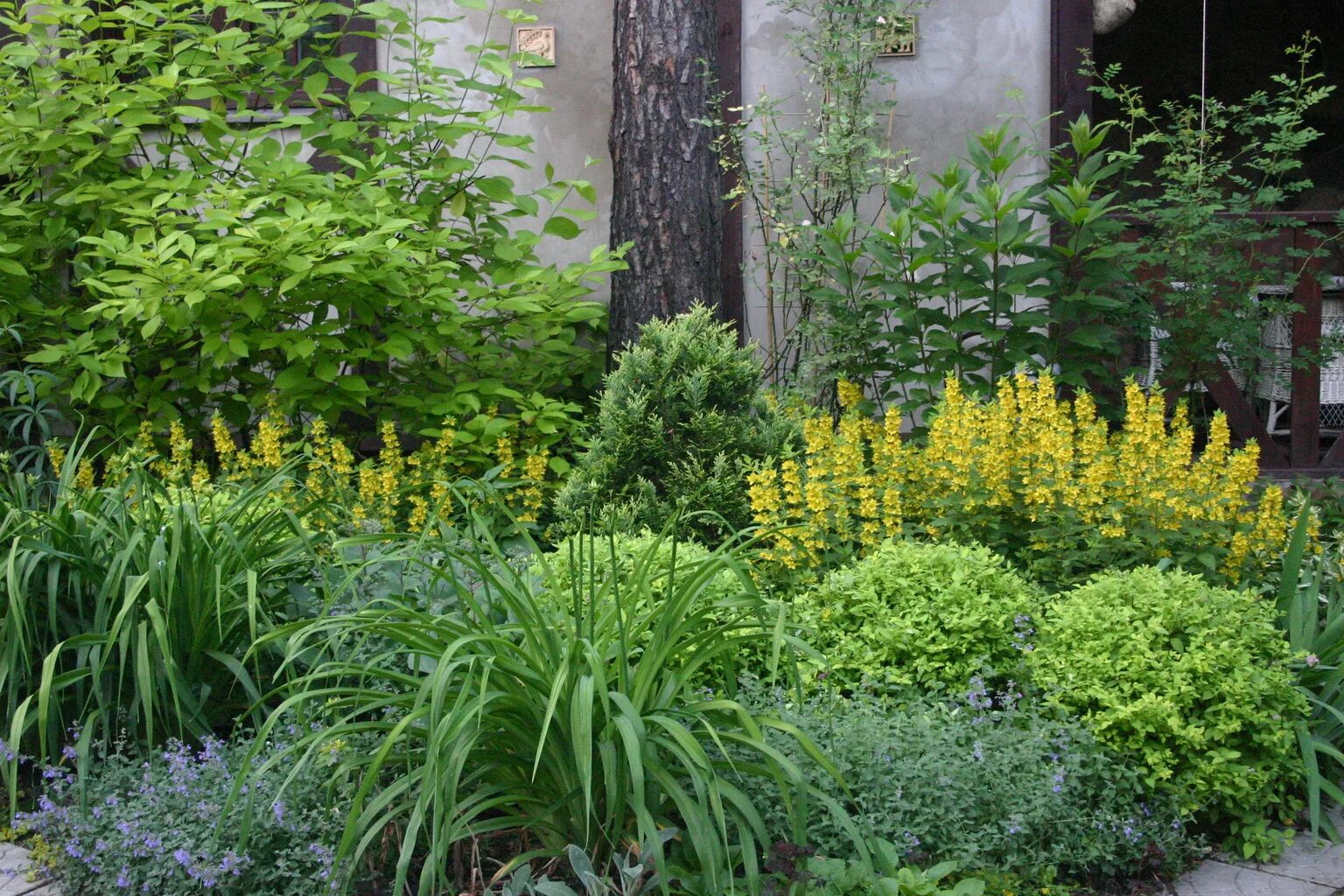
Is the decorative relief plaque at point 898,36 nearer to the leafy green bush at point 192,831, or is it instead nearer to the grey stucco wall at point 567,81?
the grey stucco wall at point 567,81

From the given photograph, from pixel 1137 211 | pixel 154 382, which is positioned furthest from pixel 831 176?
pixel 154 382

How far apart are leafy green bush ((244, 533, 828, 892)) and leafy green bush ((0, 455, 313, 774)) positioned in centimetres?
50

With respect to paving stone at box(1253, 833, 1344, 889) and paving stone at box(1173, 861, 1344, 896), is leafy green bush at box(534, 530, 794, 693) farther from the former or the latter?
paving stone at box(1253, 833, 1344, 889)

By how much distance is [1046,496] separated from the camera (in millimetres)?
3838

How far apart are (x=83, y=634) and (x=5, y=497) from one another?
0.93 metres

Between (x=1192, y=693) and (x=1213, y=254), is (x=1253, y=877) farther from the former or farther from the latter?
(x=1213, y=254)

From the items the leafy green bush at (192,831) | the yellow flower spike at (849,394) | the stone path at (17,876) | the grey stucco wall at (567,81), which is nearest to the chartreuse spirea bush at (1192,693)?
the yellow flower spike at (849,394)

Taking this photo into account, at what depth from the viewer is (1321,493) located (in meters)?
5.04

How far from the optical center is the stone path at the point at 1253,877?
282 cm

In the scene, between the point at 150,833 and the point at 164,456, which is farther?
the point at 164,456

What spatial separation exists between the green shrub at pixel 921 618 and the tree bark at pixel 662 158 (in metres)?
2.32

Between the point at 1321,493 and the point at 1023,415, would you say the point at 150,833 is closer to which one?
the point at 1023,415

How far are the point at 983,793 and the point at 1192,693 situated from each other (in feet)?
2.04

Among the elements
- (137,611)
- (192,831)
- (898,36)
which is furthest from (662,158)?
(192,831)
